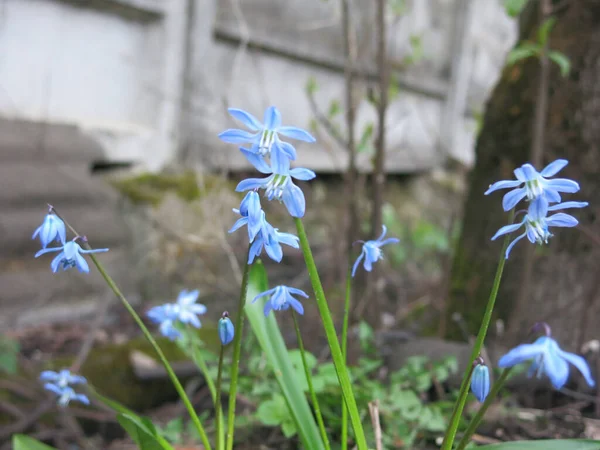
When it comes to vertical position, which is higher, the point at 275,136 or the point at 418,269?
the point at 275,136

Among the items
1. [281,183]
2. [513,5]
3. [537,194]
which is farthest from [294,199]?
[513,5]

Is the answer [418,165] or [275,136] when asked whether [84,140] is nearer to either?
[275,136]

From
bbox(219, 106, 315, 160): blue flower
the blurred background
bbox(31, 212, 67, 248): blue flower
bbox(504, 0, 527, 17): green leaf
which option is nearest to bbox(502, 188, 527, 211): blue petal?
bbox(219, 106, 315, 160): blue flower

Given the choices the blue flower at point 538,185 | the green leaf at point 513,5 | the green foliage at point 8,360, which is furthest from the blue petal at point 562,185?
the green foliage at point 8,360

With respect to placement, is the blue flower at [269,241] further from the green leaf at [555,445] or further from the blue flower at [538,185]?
the green leaf at [555,445]

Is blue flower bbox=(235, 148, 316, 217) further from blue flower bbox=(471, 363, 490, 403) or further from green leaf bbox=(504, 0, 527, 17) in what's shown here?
green leaf bbox=(504, 0, 527, 17)

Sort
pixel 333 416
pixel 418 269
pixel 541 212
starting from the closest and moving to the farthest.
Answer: pixel 541 212
pixel 333 416
pixel 418 269

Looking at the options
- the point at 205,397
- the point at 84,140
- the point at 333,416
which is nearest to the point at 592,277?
the point at 333,416
